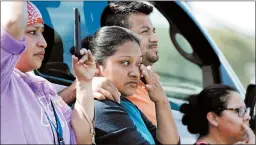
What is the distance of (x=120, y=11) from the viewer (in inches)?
176

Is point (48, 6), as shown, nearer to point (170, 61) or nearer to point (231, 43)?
point (170, 61)

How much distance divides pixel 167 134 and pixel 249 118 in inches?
48.5

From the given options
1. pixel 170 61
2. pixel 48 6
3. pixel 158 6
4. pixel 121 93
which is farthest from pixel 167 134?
pixel 170 61

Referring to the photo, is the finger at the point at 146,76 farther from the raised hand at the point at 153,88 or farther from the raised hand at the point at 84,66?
the raised hand at the point at 84,66

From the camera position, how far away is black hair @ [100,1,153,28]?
4406 millimetres

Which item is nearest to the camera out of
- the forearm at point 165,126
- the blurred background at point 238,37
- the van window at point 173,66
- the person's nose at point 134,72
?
the person's nose at point 134,72

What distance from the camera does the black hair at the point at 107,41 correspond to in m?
3.67

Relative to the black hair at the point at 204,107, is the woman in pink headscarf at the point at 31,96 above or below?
above

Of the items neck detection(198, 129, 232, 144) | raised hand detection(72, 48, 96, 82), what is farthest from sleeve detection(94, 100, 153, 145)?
neck detection(198, 129, 232, 144)

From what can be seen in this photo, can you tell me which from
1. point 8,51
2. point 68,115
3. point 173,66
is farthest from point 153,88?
point 173,66

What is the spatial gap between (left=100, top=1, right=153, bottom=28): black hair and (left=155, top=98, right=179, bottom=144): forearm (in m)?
0.67

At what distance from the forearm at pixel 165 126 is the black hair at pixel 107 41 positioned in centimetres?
39

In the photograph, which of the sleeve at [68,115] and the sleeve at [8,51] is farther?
the sleeve at [68,115]

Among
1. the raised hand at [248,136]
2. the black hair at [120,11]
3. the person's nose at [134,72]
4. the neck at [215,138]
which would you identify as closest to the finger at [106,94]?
the person's nose at [134,72]
